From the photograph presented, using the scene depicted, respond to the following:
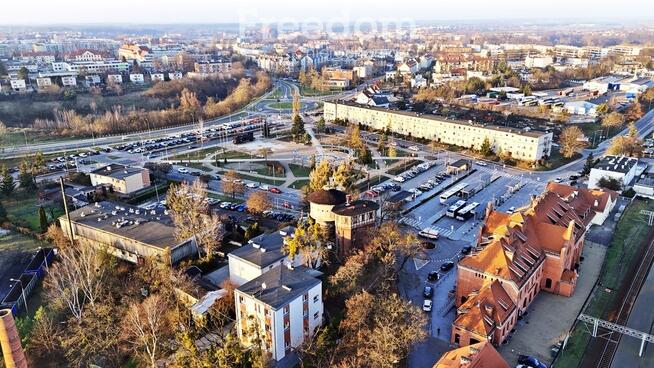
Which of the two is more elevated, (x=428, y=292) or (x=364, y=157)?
(x=364, y=157)

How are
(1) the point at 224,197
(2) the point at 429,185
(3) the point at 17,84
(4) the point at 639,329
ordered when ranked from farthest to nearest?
(3) the point at 17,84
(2) the point at 429,185
(1) the point at 224,197
(4) the point at 639,329

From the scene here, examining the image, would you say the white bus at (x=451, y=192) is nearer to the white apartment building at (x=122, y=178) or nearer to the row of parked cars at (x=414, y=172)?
the row of parked cars at (x=414, y=172)

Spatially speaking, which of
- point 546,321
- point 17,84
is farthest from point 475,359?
point 17,84

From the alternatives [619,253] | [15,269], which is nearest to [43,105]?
[15,269]

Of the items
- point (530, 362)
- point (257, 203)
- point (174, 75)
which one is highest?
point (174, 75)

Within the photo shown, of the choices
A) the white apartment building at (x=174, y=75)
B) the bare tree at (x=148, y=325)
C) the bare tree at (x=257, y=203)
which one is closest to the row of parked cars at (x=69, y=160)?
the bare tree at (x=257, y=203)

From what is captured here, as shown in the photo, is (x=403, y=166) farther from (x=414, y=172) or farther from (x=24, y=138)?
(x=24, y=138)

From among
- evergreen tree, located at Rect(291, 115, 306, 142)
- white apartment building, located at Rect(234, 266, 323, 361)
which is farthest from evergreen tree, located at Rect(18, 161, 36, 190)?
white apartment building, located at Rect(234, 266, 323, 361)
